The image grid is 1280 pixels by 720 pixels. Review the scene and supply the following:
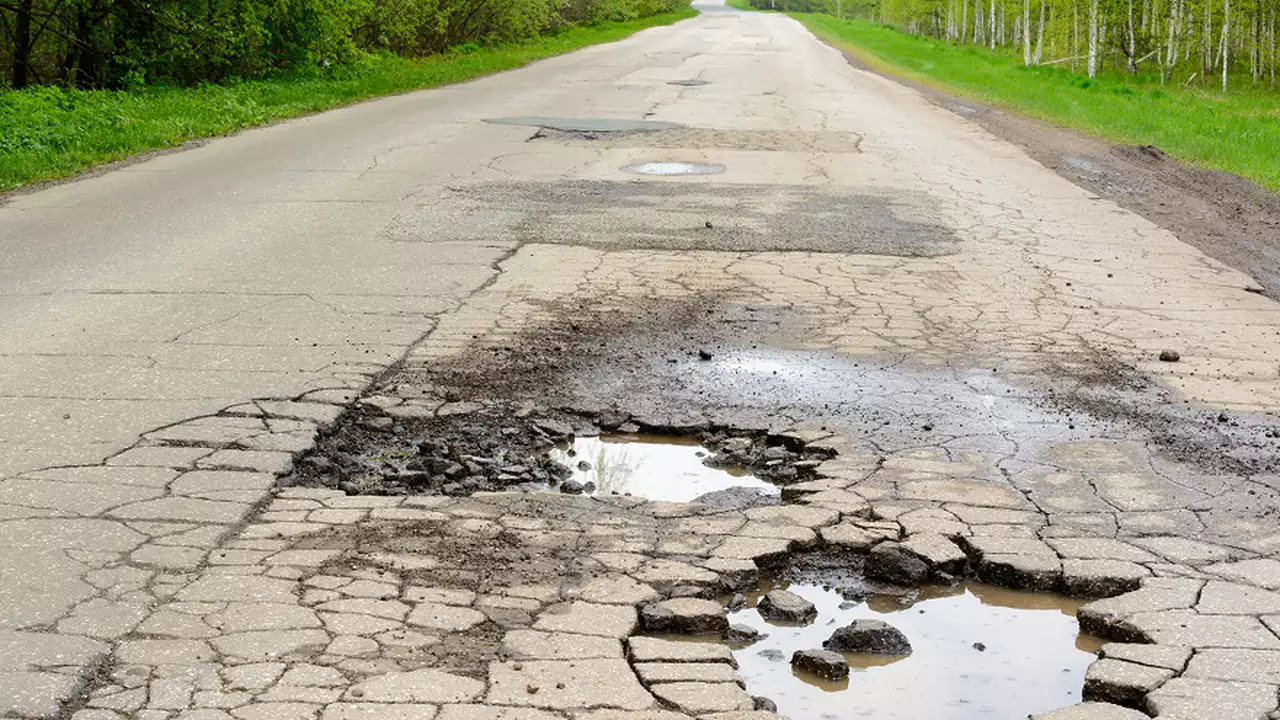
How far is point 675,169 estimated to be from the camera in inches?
549

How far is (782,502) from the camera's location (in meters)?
5.16

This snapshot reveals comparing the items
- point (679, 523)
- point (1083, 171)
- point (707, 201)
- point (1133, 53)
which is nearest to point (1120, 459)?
point (679, 523)

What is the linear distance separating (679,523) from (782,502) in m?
0.51

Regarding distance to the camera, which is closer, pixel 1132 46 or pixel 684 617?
pixel 684 617

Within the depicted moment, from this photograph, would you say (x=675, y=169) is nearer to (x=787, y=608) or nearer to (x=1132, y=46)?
(x=787, y=608)

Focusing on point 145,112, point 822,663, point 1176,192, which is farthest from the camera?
point 145,112

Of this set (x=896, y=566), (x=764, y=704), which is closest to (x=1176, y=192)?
(x=896, y=566)

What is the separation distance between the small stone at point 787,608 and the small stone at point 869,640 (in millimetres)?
164

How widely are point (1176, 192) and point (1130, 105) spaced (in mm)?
13061

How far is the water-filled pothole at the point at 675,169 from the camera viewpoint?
44.7ft

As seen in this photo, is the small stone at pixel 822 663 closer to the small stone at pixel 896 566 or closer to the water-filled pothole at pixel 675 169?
the small stone at pixel 896 566

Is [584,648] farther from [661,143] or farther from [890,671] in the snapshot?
[661,143]

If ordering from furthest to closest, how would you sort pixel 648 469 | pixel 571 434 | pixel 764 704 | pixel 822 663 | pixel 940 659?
pixel 571 434
pixel 648 469
pixel 940 659
pixel 822 663
pixel 764 704

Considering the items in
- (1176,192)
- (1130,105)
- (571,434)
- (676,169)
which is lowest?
(1130,105)
